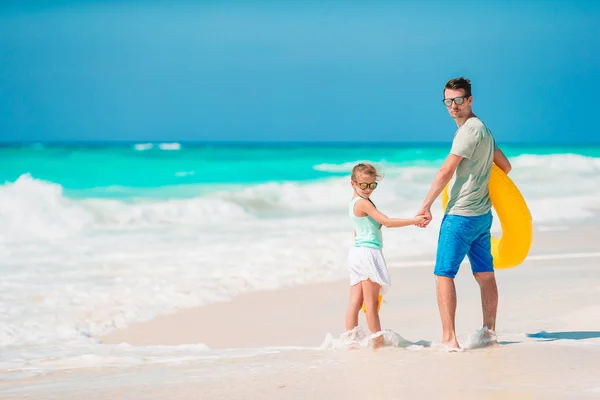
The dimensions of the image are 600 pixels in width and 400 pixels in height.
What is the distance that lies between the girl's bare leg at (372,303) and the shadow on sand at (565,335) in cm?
107

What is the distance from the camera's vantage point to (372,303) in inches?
Result: 192

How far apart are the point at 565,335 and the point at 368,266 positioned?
1.42 metres

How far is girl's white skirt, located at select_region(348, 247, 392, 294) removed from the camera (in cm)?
483

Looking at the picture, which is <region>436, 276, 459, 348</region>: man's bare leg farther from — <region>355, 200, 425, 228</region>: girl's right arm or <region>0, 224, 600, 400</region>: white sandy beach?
<region>355, 200, 425, 228</region>: girl's right arm

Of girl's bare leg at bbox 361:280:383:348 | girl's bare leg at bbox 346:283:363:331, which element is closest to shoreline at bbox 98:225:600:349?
girl's bare leg at bbox 346:283:363:331

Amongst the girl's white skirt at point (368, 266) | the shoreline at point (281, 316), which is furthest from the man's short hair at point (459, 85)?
the shoreline at point (281, 316)

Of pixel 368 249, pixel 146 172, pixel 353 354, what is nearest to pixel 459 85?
pixel 368 249

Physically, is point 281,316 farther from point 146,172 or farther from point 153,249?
point 146,172

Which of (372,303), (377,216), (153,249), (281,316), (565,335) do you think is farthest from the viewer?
(153,249)

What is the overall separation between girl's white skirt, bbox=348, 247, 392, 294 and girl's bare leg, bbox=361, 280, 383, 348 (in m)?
0.04

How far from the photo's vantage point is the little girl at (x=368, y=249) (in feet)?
15.8

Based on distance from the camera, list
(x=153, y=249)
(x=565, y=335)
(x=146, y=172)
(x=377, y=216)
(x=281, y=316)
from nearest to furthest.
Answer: (x=377, y=216)
(x=565, y=335)
(x=281, y=316)
(x=153, y=249)
(x=146, y=172)

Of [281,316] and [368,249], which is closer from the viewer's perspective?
[368,249]

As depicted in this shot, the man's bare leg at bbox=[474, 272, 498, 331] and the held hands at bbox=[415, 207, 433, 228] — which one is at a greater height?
the held hands at bbox=[415, 207, 433, 228]
